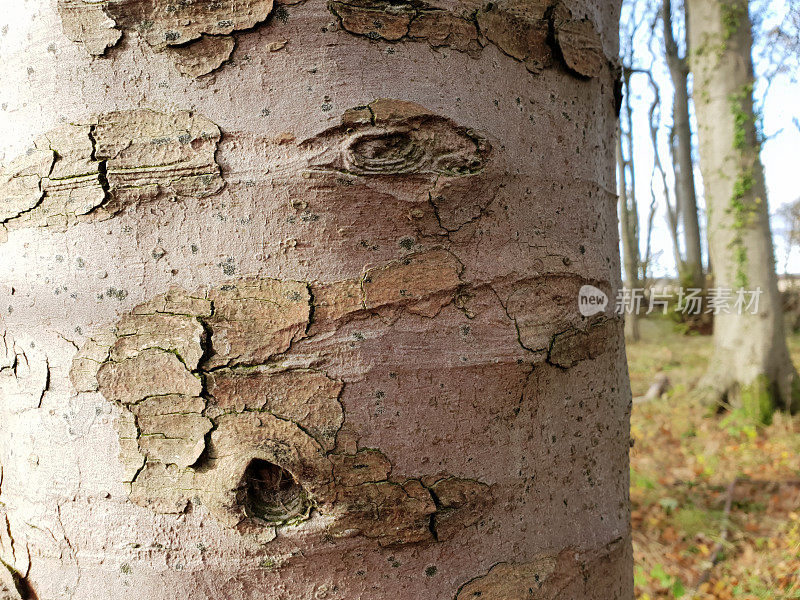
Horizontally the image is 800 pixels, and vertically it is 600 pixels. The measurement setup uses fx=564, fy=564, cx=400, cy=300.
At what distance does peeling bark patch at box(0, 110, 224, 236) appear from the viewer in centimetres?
72

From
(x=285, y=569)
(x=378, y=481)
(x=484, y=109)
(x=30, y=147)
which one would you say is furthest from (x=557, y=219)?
(x=30, y=147)

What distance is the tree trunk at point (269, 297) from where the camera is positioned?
0.72m

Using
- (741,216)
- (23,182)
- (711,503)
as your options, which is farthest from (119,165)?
(741,216)

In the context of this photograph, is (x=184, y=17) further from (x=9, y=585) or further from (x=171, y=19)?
(x=9, y=585)

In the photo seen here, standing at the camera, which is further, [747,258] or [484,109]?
[747,258]

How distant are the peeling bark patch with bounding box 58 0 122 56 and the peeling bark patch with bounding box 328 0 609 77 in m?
0.29

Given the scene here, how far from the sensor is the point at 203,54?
0.72 meters

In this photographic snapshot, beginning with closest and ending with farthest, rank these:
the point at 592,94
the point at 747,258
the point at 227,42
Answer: the point at 227,42
the point at 592,94
the point at 747,258

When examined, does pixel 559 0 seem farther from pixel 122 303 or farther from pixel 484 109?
pixel 122 303

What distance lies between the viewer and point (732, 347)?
589 cm

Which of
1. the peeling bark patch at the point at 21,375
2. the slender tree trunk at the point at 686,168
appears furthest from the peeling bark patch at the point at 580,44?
the slender tree trunk at the point at 686,168

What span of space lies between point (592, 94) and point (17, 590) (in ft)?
3.76

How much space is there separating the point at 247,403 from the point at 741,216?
6246mm

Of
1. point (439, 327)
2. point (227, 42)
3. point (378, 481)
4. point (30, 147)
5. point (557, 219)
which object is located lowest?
point (378, 481)
